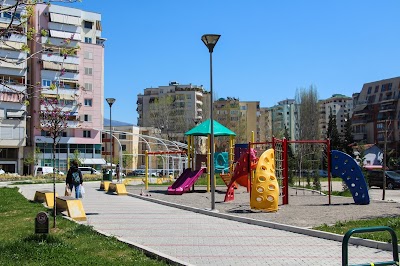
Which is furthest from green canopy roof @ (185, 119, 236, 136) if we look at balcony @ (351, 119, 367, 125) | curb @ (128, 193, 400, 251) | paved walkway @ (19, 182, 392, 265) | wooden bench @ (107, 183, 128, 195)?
balcony @ (351, 119, 367, 125)

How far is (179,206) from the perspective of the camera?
18.8m

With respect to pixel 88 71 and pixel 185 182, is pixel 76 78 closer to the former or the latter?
pixel 88 71

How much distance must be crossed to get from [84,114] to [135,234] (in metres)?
63.7

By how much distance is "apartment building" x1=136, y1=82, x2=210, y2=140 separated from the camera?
77.2 meters

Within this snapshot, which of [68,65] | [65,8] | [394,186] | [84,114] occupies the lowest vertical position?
[394,186]

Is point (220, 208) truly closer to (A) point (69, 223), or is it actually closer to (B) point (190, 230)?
(B) point (190, 230)

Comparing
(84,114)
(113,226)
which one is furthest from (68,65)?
(113,226)

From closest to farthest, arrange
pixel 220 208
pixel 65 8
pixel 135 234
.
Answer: pixel 135 234, pixel 220 208, pixel 65 8

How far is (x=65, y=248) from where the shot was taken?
8.89m

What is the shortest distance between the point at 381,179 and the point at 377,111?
215 feet

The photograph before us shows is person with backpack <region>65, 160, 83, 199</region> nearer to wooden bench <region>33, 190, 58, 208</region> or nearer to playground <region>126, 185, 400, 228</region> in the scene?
wooden bench <region>33, 190, 58, 208</region>

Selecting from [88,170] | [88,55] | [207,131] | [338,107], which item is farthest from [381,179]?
[338,107]

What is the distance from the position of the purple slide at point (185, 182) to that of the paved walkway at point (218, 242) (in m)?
8.27

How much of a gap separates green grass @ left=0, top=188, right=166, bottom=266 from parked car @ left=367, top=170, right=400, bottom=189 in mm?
27246
